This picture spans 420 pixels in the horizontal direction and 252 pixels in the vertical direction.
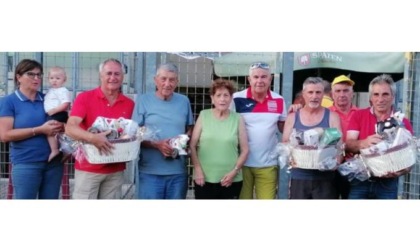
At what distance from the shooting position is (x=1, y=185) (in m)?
4.77

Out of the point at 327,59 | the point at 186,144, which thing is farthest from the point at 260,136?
the point at 327,59

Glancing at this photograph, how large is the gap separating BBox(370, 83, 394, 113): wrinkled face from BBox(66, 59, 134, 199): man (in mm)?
1866

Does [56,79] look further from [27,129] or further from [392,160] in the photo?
[392,160]

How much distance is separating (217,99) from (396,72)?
403 centimetres

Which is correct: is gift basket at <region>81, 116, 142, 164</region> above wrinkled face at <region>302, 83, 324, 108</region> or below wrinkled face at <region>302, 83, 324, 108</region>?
below

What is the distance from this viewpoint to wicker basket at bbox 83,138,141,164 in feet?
12.1

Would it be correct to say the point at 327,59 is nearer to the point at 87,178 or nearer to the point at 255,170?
the point at 255,170

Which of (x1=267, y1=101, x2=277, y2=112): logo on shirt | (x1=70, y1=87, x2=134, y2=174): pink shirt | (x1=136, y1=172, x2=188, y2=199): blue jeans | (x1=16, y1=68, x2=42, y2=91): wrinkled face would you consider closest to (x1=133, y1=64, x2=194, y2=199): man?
(x1=136, y1=172, x2=188, y2=199): blue jeans

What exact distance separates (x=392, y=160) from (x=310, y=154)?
591 mm

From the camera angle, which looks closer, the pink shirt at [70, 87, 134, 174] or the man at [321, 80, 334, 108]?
the pink shirt at [70, 87, 134, 174]

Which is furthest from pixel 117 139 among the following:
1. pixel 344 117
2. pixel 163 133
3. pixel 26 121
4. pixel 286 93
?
pixel 344 117

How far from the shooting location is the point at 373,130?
3775 millimetres

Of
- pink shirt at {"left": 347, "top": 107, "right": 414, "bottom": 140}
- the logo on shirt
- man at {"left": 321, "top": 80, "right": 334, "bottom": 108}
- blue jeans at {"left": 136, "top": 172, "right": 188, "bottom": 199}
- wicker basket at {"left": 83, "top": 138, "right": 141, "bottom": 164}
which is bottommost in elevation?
blue jeans at {"left": 136, "top": 172, "right": 188, "bottom": 199}

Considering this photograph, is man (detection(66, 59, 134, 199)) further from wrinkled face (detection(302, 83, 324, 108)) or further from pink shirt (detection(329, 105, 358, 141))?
pink shirt (detection(329, 105, 358, 141))
